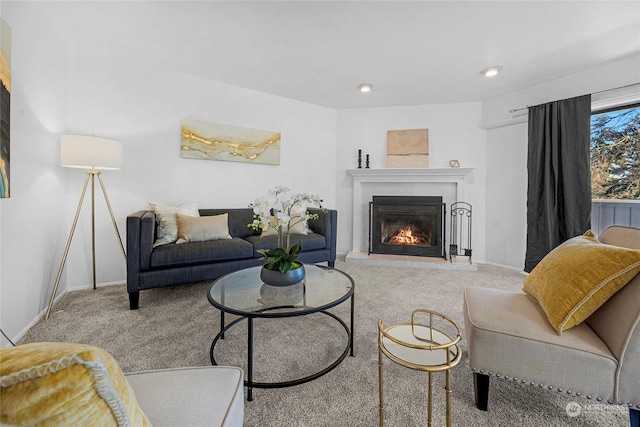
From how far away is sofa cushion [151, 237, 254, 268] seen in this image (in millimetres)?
2229

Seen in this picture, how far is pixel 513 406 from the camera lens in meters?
1.23

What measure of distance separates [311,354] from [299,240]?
1.40 meters

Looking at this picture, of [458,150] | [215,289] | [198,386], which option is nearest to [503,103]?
[458,150]

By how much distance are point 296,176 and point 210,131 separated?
1.28m

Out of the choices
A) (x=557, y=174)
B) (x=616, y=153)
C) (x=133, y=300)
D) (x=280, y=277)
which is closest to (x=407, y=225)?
(x=557, y=174)

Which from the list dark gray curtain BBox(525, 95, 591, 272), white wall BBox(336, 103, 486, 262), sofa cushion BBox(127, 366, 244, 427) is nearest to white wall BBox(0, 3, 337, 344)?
white wall BBox(336, 103, 486, 262)

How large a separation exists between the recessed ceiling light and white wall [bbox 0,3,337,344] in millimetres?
2044

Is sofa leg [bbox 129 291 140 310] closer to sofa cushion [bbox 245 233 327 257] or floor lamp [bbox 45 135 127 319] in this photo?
floor lamp [bbox 45 135 127 319]

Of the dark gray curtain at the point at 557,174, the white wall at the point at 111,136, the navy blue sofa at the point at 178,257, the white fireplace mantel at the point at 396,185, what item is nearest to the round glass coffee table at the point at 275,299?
the navy blue sofa at the point at 178,257

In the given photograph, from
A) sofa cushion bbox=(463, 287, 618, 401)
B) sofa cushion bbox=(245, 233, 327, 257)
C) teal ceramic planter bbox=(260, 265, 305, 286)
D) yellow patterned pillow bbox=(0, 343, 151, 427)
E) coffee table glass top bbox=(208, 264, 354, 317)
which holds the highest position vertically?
yellow patterned pillow bbox=(0, 343, 151, 427)

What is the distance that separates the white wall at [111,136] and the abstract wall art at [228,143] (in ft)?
0.28

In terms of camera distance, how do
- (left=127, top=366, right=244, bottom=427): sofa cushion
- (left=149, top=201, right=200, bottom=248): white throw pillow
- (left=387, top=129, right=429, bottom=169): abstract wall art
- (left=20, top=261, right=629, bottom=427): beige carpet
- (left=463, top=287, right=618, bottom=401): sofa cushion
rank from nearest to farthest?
(left=127, top=366, right=244, bottom=427): sofa cushion < (left=463, top=287, right=618, bottom=401): sofa cushion < (left=20, top=261, right=629, bottom=427): beige carpet < (left=149, top=201, right=200, bottom=248): white throw pillow < (left=387, top=129, right=429, bottom=169): abstract wall art

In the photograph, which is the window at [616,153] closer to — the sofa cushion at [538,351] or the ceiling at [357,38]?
the ceiling at [357,38]

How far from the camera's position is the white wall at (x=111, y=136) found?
183 cm
